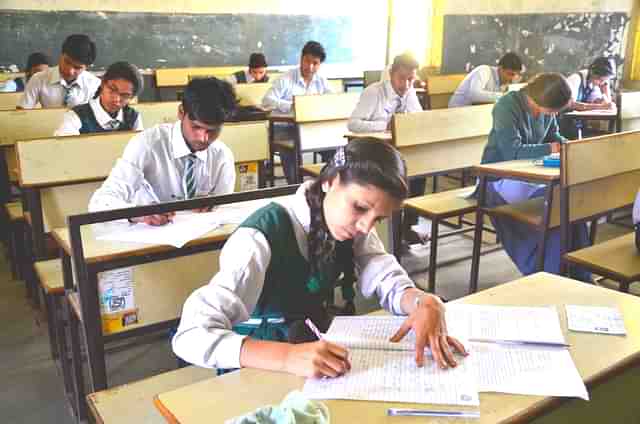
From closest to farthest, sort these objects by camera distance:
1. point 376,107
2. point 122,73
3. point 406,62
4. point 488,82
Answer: point 122,73 → point 406,62 → point 376,107 → point 488,82

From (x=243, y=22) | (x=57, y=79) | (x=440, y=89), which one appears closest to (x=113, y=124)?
(x=57, y=79)

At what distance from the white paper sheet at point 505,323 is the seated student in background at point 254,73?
194 inches

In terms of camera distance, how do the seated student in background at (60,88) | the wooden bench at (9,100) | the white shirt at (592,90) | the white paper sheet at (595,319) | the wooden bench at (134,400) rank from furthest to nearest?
the white shirt at (592,90) < the wooden bench at (9,100) < the seated student in background at (60,88) < the wooden bench at (134,400) < the white paper sheet at (595,319)

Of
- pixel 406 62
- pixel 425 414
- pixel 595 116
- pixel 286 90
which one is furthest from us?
pixel 286 90

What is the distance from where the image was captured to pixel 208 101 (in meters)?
1.89

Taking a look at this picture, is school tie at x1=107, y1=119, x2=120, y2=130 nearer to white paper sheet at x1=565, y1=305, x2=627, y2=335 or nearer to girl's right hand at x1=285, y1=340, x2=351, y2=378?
girl's right hand at x1=285, y1=340, x2=351, y2=378

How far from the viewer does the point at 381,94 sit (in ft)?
13.5

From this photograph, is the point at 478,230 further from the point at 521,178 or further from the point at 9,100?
the point at 9,100

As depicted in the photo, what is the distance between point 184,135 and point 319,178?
991mm

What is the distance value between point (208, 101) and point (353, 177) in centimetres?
88

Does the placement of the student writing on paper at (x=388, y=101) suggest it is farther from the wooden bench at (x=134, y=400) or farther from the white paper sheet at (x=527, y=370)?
the white paper sheet at (x=527, y=370)

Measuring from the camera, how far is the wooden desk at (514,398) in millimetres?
873

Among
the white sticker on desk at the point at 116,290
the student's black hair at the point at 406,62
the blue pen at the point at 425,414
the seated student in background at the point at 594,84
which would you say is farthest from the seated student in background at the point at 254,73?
the blue pen at the point at 425,414

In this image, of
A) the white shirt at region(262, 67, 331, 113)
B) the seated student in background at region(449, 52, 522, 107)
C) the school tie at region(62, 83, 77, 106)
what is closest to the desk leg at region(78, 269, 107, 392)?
the school tie at region(62, 83, 77, 106)
